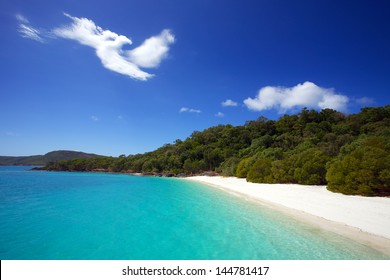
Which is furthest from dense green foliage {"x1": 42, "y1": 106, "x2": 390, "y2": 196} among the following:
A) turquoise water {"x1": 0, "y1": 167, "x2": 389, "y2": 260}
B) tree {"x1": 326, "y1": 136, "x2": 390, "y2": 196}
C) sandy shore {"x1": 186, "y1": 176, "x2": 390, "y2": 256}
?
turquoise water {"x1": 0, "y1": 167, "x2": 389, "y2": 260}

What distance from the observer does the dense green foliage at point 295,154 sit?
20172 mm

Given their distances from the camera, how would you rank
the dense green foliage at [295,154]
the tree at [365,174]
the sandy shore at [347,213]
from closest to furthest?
the sandy shore at [347,213]
the tree at [365,174]
the dense green foliage at [295,154]

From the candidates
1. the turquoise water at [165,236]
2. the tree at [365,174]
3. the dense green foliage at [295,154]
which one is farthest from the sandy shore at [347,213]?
the dense green foliage at [295,154]

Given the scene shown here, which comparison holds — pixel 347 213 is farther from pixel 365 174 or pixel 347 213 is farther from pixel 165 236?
pixel 165 236

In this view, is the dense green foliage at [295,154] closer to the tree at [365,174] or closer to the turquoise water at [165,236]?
the tree at [365,174]

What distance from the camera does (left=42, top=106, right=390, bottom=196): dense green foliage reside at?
20172 millimetres

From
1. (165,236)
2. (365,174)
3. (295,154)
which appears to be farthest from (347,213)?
(295,154)

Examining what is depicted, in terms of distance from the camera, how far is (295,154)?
36.3m

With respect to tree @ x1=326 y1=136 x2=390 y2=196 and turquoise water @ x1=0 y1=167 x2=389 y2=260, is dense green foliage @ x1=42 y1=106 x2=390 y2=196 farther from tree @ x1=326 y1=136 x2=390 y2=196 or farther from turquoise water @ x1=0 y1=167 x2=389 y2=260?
turquoise water @ x1=0 y1=167 x2=389 y2=260

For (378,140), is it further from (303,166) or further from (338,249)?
(338,249)

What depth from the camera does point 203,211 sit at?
18.4 meters

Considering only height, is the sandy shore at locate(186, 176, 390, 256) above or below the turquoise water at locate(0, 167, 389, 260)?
above
